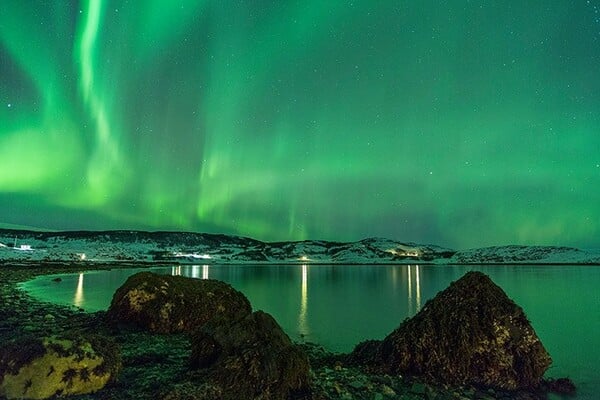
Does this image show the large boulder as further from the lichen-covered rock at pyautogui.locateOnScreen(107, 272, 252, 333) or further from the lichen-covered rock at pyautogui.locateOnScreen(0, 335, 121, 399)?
the lichen-covered rock at pyautogui.locateOnScreen(0, 335, 121, 399)

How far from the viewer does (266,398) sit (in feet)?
26.2

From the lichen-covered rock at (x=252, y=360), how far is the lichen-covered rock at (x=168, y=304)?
19.7 feet

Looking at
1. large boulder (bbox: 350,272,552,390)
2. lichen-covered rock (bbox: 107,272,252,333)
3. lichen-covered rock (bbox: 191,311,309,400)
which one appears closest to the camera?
lichen-covered rock (bbox: 191,311,309,400)

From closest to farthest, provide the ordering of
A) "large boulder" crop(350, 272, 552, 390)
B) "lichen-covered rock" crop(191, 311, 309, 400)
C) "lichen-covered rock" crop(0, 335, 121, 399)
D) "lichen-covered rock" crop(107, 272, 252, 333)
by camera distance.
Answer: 1. "lichen-covered rock" crop(0, 335, 121, 399)
2. "lichen-covered rock" crop(191, 311, 309, 400)
3. "large boulder" crop(350, 272, 552, 390)
4. "lichen-covered rock" crop(107, 272, 252, 333)

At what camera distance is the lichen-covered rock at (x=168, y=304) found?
15703mm

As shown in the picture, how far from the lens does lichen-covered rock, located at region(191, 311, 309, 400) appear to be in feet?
26.4

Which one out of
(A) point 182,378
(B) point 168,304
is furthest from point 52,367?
(B) point 168,304

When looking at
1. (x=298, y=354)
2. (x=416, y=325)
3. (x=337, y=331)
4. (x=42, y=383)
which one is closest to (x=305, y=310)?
(x=337, y=331)

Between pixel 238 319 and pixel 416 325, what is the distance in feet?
16.0

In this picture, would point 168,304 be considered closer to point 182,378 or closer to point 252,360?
point 182,378

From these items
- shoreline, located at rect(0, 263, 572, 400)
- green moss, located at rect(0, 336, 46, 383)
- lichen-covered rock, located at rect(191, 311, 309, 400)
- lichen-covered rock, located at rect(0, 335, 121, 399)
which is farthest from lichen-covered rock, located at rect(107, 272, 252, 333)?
green moss, located at rect(0, 336, 46, 383)

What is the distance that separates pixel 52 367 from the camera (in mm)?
7473

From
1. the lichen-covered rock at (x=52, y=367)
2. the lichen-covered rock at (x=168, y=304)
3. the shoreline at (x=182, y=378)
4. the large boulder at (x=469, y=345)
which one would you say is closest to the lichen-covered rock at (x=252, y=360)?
the shoreline at (x=182, y=378)

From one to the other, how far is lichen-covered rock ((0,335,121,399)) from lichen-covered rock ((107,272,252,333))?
7493mm
